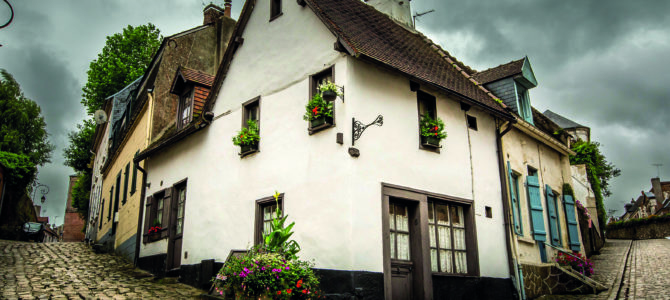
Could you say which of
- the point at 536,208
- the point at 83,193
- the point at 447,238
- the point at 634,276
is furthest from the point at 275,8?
the point at 83,193

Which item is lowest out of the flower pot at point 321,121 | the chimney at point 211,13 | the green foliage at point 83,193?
the flower pot at point 321,121

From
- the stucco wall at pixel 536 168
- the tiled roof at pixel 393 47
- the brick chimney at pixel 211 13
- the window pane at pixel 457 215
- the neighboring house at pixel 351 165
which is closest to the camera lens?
the neighboring house at pixel 351 165

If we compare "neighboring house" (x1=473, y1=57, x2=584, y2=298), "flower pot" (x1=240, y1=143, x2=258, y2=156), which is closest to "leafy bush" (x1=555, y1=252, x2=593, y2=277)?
"neighboring house" (x1=473, y1=57, x2=584, y2=298)

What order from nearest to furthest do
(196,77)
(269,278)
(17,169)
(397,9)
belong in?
1. (269,278)
2. (196,77)
3. (397,9)
4. (17,169)

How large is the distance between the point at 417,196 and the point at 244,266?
12.0 ft

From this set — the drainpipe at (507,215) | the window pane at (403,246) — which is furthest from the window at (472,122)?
the window pane at (403,246)

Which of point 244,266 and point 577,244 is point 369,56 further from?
point 577,244

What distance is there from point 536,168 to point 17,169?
2339 cm

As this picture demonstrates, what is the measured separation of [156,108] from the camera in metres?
16.0

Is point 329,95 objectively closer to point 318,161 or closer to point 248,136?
point 318,161

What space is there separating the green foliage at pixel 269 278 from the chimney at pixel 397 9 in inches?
392

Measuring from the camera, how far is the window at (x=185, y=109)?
581 inches

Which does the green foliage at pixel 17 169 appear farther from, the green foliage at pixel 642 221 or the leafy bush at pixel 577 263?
the green foliage at pixel 642 221

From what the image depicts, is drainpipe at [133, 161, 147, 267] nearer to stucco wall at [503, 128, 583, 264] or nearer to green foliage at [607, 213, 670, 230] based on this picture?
stucco wall at [503, 128, 583, 264]
